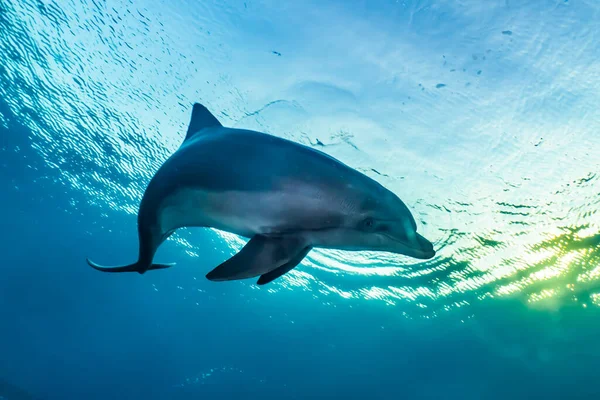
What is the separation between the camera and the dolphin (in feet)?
6.91

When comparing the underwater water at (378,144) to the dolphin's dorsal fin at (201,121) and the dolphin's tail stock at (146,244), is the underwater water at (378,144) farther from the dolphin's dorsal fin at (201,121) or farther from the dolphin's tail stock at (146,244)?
the dolphin's tail stock at (146,244)

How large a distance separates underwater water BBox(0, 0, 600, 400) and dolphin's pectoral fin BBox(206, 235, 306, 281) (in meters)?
4.50

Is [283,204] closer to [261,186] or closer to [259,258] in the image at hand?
[261,186]

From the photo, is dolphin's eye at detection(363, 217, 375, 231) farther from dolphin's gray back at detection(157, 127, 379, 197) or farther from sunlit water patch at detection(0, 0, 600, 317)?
sunlit water patch at detection(0, 0, 600, 317)

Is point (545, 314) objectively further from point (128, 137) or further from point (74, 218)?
point (74, 218)

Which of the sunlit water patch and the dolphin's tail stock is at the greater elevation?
the sunlit water patch

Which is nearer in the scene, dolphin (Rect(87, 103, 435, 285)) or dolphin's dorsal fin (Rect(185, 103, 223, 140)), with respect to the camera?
dolphin (Rect(87, 103, 435, 285))

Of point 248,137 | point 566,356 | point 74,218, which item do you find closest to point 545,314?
point 566,356

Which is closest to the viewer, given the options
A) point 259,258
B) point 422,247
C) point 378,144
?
point 259,258

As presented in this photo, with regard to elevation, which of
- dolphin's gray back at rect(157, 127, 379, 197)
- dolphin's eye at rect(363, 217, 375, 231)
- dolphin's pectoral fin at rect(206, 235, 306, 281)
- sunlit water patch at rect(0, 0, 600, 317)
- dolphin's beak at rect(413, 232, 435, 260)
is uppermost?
sunlit water patch at rect(0, 0, 600, 317)

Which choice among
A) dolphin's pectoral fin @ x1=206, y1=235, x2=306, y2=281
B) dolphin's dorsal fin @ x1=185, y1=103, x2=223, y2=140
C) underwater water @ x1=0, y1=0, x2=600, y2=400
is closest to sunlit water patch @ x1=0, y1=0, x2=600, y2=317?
underwater water @ x1=0, y1=0, x2=600, y2=400

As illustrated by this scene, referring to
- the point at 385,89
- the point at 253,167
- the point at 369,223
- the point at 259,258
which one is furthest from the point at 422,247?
the point at 385,89

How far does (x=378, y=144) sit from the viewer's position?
24.6 ft

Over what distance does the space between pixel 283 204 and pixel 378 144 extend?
18.9 ft
